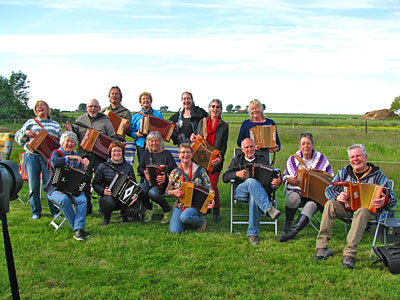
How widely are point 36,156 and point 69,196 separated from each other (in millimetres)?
1224

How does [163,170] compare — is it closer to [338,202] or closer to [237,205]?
A: [237,205]

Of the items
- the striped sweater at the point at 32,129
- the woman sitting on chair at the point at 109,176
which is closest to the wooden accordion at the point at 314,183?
the woman sitting on chair at the point at 109,176

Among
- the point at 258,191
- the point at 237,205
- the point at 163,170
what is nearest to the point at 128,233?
the point at 163,170

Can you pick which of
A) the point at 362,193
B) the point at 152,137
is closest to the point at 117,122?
the point at 152,137

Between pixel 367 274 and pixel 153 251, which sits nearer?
pixel 367 274

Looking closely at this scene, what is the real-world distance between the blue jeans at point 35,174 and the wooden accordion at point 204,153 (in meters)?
2.59

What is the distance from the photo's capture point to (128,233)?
6.01 meters

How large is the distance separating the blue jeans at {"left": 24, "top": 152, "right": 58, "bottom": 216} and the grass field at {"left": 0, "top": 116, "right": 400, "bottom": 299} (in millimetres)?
569

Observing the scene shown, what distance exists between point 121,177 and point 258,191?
2.13m

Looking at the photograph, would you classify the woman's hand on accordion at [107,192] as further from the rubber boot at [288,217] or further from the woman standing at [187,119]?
the rubber boot at [288,217]

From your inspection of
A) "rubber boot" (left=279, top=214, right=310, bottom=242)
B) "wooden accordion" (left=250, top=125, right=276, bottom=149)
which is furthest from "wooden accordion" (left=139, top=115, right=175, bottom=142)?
"rubber boot" (left=279, top=214, right=310, bottom=242)

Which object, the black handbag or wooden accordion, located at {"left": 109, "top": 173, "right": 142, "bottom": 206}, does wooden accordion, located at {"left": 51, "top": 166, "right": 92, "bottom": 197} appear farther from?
the black handbag

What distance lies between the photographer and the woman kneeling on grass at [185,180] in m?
6.02

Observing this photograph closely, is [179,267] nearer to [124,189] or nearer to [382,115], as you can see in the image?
[124,189]
